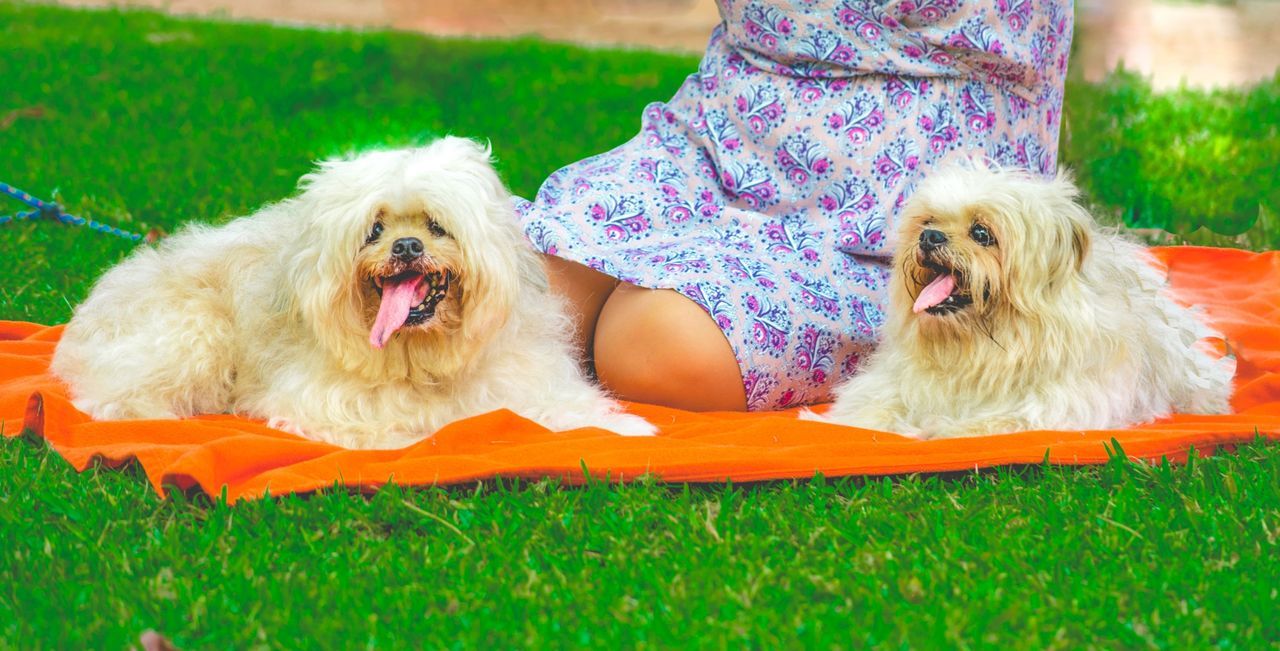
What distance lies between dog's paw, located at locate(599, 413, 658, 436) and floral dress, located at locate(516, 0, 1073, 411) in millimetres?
436

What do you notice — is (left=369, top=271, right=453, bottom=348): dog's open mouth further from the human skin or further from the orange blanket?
the human skin

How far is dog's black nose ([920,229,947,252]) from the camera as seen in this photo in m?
3.73

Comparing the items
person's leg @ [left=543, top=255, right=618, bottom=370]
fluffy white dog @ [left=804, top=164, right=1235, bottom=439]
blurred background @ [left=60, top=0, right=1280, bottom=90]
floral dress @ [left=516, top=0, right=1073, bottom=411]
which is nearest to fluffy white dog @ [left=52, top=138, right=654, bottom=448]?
person's leg @ [left=543, top=255, right=618, bottom=370]

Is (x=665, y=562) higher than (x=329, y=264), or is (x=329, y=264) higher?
(x=329, y=264)

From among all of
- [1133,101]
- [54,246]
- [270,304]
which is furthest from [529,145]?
[270,304]

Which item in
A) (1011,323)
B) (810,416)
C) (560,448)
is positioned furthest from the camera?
(810,416)

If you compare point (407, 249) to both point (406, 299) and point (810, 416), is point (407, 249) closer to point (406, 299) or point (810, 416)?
point (406, 299)

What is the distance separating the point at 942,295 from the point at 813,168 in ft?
3.23

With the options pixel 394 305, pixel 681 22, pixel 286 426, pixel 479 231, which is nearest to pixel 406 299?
pixel 394 305

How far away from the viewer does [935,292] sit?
377 cm

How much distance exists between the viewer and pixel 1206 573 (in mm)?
2906

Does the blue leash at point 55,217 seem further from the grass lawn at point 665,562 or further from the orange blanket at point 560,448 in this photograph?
the grass lawn at point 665,562

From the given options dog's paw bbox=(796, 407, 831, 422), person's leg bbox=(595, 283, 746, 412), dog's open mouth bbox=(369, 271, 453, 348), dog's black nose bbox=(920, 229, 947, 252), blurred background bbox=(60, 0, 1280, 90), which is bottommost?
dog's paw bbox=(796, 407, 831, 422)

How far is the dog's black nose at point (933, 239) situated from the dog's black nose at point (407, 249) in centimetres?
143
